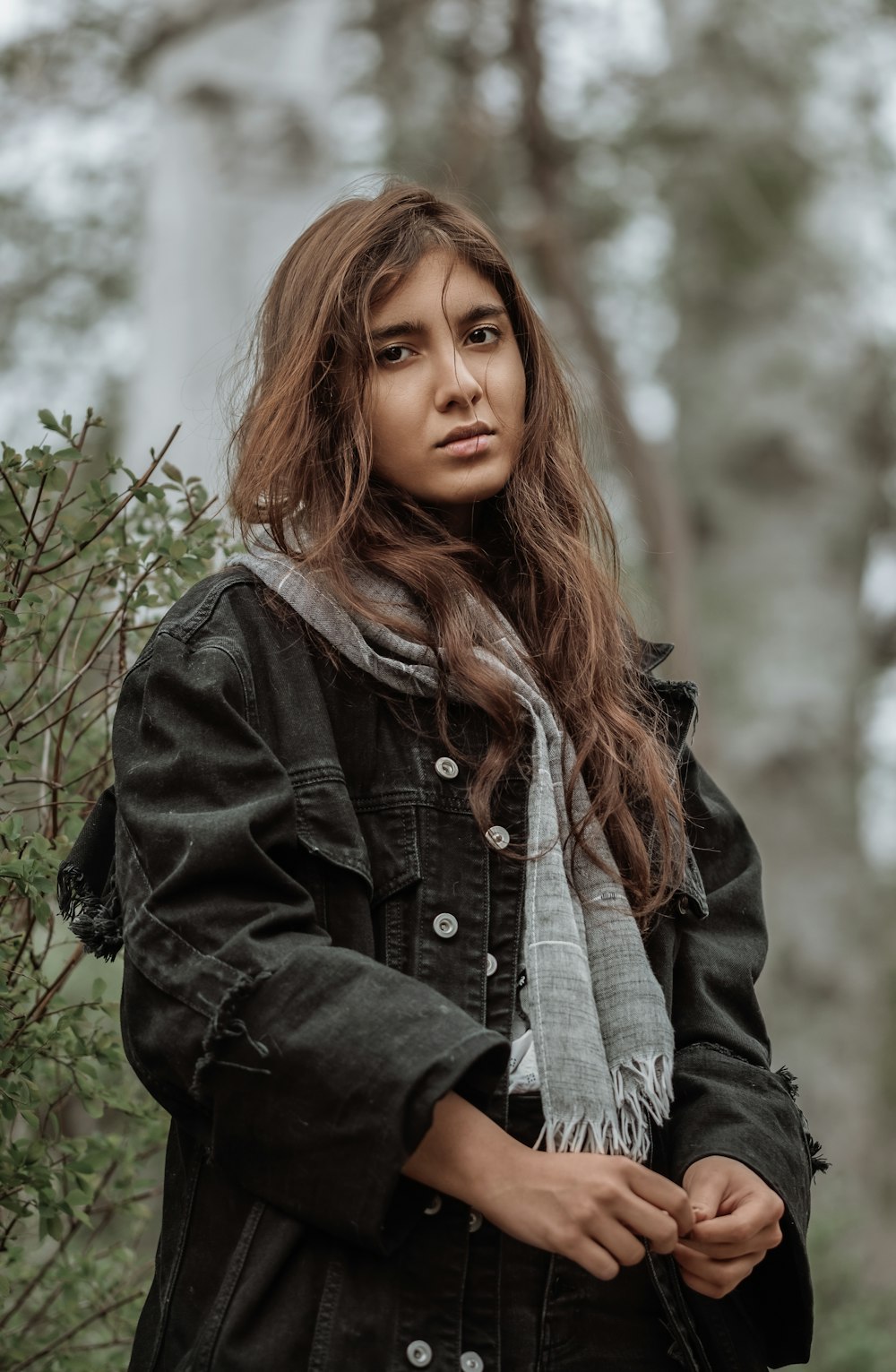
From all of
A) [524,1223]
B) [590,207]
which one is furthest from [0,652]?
[590,207]

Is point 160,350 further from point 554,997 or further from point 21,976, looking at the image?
point 554,997

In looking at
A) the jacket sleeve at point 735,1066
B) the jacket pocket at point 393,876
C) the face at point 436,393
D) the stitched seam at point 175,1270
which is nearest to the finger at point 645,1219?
the jacket sleeve at point 735,1066

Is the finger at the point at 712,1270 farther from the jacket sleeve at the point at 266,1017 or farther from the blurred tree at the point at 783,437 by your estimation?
the blurred tree at the point at 783,437

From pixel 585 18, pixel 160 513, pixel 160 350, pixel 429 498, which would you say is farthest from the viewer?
pixel 585 18

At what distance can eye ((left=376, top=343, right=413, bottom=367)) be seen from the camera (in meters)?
2.04

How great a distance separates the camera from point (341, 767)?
182 centimetres

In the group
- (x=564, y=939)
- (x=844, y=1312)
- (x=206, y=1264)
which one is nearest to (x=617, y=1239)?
(x=564, y=939)

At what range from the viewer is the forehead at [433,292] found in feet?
6.72

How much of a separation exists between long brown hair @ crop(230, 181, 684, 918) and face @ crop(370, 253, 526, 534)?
0.08 feet

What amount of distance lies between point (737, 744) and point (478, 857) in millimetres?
6158

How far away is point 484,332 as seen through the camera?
2.12m

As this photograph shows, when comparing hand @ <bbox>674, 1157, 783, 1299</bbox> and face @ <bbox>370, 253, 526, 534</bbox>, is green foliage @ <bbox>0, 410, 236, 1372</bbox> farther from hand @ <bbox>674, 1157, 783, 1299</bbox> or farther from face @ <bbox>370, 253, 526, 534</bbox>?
hand @ <bbox>674, 1157, 783, 1299</bbox>

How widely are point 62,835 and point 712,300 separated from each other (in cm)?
734

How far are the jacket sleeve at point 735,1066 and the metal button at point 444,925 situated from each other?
1.27ft
